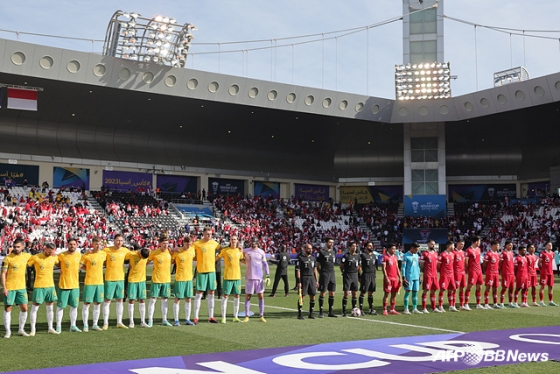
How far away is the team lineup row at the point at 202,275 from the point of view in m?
12.0

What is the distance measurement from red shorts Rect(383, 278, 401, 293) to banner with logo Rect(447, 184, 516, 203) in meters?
44.3

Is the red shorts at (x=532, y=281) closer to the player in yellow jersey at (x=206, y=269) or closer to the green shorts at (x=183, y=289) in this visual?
the player in yellow jersey at (x=206, y=269)

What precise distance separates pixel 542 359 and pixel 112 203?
37067 millimetres

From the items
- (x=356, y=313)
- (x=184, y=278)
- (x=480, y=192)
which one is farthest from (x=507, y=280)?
(x=480, y=192)

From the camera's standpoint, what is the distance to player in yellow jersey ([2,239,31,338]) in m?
11.4

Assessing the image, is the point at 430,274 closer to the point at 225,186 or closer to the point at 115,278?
the point at 115,278

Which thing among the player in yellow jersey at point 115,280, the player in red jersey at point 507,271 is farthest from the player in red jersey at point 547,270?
the player in yellow jersey at point 115,280

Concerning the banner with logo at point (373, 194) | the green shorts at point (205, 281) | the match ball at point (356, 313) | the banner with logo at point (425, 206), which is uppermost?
the banner with logo at point (373, 194)

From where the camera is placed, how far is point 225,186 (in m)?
54.6

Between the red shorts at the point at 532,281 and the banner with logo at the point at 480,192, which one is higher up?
the banner with logo at the point at 480,192

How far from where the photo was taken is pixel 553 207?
Result: 47.0m

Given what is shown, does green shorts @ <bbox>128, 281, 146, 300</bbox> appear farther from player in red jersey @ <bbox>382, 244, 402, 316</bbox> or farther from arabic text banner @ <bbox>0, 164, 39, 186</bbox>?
arabic text banner @ <bbox>0, 164, 39, 186</bbox>

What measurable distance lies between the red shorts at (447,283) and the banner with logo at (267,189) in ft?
132

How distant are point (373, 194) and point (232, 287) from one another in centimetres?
4662
